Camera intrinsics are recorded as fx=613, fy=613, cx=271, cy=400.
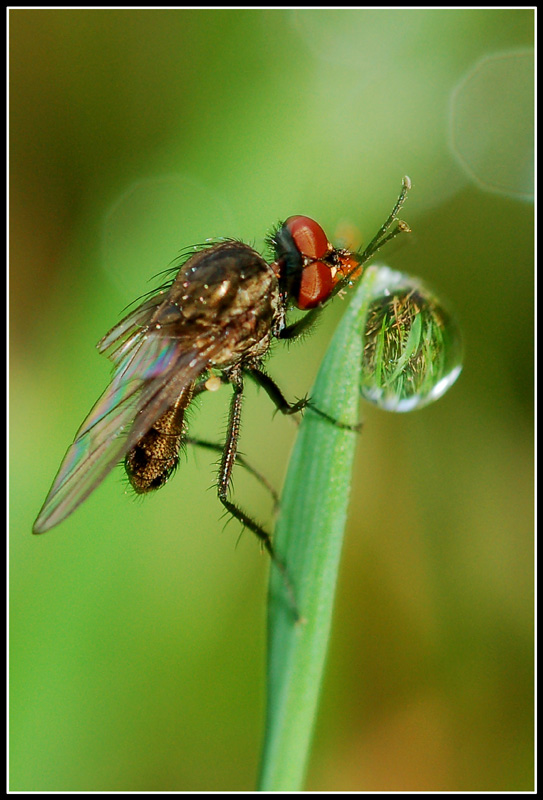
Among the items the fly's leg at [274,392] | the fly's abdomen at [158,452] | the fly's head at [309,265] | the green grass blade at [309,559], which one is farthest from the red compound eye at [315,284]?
the green grass blade at [309,559]

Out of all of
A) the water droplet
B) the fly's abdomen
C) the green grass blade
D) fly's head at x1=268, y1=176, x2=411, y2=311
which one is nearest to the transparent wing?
the fly's abdomen

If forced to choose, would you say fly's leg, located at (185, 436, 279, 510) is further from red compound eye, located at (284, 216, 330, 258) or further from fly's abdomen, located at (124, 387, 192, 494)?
red compound eye, located at (284, 216, 330, 258)

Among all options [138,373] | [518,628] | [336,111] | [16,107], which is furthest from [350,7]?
[518,628]

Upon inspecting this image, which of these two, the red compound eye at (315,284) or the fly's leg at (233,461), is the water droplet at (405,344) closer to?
the red compound eye at (315,284)

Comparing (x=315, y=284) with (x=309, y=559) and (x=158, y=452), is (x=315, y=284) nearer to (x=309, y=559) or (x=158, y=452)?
(x=158, y=452)

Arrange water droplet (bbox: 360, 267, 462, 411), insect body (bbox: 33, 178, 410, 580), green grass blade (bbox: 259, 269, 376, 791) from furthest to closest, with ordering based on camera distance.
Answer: insect body (bbox: 33, 178, 410, 580) → water droplet (bbox: 360, 267, 462, 411) → green grass blade (bbox: 259, 269, 376, 791)

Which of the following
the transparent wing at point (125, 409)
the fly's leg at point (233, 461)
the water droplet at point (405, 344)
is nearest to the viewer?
the water droplet at point (405, 344)

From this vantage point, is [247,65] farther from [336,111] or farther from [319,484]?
[319,484]
